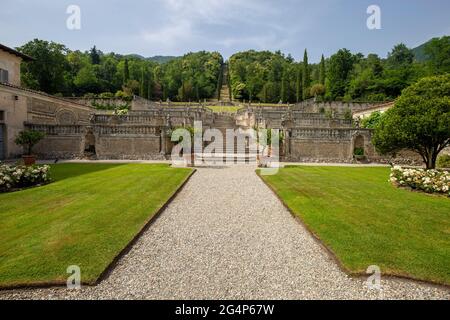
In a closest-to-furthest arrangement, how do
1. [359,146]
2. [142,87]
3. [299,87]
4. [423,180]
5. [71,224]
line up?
[71,224] < [423,180] < [359,146] < [142,87] < [299,87]

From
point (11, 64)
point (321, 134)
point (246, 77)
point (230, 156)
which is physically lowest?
point (230, 156)

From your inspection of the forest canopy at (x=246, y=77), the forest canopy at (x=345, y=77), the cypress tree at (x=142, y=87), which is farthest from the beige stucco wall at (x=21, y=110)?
the forest canopy at (x=345, y=77)

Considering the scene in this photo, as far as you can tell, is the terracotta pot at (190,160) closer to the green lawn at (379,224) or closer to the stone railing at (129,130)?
the stone railing at (129,130)

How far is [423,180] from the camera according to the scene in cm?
1280

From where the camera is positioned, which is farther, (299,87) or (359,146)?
(299,87)

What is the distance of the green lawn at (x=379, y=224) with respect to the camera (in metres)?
5.78

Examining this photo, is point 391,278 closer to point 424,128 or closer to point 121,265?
point 121,265

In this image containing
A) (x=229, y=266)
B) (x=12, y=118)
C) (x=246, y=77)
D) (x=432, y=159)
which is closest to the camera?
(x=229, y=266)

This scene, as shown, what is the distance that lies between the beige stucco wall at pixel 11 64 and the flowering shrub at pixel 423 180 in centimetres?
3481

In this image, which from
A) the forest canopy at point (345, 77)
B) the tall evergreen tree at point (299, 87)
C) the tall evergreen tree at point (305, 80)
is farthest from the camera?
the tall evergreen tree at point (299, 87)

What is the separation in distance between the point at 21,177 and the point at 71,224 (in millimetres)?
7389

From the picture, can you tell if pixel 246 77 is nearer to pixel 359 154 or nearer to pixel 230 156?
pixel 359 154

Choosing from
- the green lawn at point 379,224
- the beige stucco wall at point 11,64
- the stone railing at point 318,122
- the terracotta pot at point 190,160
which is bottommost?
the green lawn at point 379,224

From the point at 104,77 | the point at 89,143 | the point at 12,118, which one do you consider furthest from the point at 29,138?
the point at 104,77
